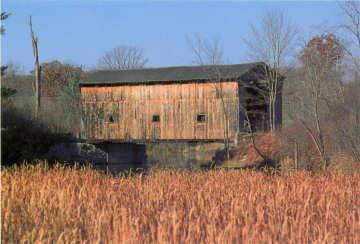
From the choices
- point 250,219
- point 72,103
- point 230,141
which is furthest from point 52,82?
point 250,219

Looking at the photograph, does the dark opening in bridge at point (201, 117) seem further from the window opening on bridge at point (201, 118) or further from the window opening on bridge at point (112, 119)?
the window opening on bridge at point (112, 119)

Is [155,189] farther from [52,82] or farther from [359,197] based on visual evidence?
[52,82]

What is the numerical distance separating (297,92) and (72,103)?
60.4ft

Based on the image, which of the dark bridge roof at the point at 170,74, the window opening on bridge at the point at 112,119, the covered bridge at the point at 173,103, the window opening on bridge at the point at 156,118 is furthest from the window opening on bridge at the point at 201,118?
the window opening on bridge at the point at 112,119

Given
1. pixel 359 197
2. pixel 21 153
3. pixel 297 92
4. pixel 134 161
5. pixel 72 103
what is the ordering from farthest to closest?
pixel 72 103
pixel 134 161
pixel 297 92
pixel 21 153
pixel 359 197

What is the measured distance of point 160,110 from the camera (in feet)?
84.6

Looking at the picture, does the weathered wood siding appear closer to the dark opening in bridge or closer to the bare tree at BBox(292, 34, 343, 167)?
the dark opening in bridge

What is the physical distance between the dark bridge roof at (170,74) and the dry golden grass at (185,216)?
14.6m

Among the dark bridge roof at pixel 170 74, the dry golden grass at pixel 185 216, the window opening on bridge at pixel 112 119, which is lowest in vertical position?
the dry golden grass at pixel 185 216

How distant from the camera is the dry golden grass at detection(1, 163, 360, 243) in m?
6.29

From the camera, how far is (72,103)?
117ft

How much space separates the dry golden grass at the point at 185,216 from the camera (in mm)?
6285

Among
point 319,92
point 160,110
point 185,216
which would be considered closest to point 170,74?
point 160,110

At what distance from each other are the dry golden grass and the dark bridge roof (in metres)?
14.6
